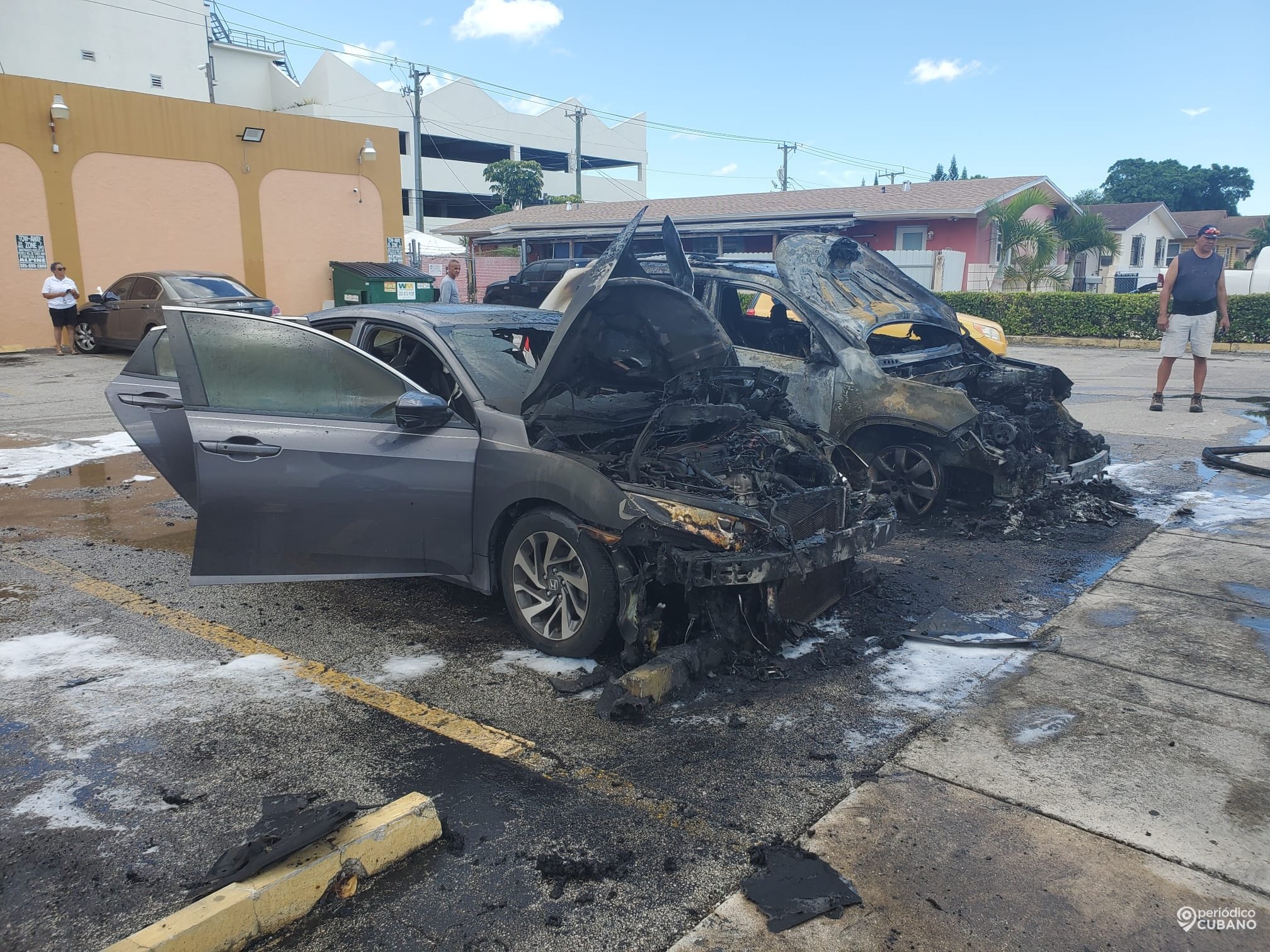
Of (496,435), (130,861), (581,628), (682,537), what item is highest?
(496,435)

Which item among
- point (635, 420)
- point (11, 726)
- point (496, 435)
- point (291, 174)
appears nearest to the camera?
point (11, 726)

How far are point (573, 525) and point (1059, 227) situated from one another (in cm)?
2832

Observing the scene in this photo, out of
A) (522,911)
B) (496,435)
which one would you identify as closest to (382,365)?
(496,435)

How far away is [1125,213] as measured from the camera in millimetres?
42281

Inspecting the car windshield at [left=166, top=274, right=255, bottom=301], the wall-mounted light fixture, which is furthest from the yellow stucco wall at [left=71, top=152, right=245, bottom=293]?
the car windshield at [left=166, top=274, right=255, bottom=301]

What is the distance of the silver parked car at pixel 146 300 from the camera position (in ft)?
50.0

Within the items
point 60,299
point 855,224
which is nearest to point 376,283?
point 60,299

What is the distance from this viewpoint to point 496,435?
14.7 ft

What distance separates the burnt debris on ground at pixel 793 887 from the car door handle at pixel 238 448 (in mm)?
3057

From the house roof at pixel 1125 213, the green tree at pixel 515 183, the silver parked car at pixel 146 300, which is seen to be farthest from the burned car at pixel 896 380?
the green tree at pixel 515 183

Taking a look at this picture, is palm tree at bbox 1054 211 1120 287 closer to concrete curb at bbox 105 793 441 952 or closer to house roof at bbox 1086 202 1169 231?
house roof at bbox 1086 202 1169 231

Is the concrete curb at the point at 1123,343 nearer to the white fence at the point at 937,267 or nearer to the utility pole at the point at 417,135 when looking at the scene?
the white fence at the point at 937,267

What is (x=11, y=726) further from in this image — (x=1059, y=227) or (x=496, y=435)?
(x=1059, y=227)

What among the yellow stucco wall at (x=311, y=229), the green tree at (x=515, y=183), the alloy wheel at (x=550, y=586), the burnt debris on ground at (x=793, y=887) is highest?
the green tree at (x=515, y=183)
